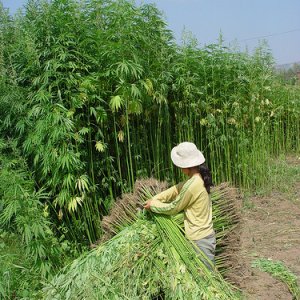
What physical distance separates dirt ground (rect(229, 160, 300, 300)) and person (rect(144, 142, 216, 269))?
49 centimetres

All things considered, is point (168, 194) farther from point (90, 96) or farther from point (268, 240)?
point (268, 240)

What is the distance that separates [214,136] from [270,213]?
155 cm

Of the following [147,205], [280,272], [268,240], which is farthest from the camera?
[268,240]

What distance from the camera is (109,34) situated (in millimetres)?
4934

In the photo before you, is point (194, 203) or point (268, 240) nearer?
point (194, 203)

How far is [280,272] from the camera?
181 inches

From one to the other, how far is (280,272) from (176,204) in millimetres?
1803

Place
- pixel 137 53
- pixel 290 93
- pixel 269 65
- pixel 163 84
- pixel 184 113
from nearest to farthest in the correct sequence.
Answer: pixel 137 53, pixel 163 84, pixel 184 113, pixel 269 65, pixel 290 93

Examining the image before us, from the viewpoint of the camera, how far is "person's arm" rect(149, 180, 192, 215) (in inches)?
137

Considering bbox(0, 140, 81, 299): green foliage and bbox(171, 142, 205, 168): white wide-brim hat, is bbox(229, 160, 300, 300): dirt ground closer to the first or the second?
bbox(171, 142, 205, 168): white wide-brim hat

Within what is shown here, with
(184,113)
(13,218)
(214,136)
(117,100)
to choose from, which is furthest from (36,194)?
(214,136)

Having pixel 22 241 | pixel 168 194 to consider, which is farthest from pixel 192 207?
pixel 22 241

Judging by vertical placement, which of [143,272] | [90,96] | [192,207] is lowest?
[143,272]

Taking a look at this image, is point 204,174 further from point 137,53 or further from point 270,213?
point 270,213
